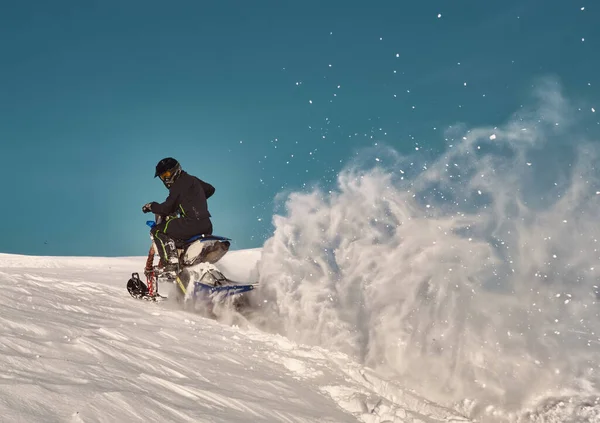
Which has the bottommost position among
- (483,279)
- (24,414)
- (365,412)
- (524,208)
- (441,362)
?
(24,414)

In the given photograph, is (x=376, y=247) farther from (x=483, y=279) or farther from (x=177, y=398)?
(x=177, y=398)

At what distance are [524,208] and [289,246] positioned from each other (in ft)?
9.82

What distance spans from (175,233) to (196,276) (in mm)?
802

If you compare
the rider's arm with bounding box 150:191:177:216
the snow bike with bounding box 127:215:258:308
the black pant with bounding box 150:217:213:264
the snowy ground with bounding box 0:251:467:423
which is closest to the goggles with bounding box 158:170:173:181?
the rider's arm with bounding box 150:191:177:216

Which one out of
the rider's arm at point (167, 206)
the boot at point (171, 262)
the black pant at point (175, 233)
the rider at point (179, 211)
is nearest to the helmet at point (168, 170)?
the rider at point (179, 211)

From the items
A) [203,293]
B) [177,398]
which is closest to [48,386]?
[177,398]

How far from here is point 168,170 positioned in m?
7.44

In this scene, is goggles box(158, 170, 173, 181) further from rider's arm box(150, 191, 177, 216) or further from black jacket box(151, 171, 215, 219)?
rider's arm box(150, 191, 177, 216)

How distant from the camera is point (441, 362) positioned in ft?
15.4

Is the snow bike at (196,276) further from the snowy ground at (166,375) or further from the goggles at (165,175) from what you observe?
the snowy ground at (166,375)

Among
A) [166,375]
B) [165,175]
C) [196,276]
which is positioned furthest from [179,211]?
[166,375]

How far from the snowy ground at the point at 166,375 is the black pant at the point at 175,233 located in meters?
1.78

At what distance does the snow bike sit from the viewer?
690cm

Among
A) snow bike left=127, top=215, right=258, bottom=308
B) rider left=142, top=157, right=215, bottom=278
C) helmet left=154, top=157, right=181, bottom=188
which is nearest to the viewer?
snow bike left=127, top=215, right=258, bottom=308
